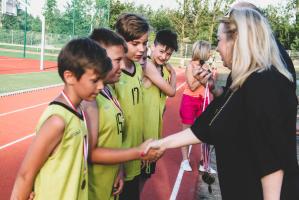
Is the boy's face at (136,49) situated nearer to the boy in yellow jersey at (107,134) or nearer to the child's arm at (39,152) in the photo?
the boy in yellow jersey at (107,134)

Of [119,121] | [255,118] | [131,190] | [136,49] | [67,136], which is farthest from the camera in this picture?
[131,190]

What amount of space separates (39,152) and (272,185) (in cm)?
119

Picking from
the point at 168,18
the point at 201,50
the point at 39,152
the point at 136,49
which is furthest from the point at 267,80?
the point at 168,18

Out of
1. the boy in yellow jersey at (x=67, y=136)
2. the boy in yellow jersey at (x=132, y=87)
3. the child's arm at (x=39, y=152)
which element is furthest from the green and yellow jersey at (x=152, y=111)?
the child's arm at (x=39, y=152)

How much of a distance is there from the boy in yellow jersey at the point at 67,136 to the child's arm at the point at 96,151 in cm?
10

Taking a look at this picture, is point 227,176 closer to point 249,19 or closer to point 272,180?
point 272,180

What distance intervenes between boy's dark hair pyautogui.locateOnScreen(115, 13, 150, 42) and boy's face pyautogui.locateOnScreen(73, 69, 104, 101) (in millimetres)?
907

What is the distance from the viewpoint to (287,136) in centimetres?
196

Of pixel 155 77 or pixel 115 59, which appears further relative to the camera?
pixel 155 77

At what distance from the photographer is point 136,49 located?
3.09 m

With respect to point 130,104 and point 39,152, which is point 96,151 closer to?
point 39,152

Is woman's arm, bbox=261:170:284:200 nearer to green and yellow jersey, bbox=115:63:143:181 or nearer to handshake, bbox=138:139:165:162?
handshake, bbox=138:139:165:162

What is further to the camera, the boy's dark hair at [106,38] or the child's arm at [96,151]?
the boy's dark hair at [106,38]

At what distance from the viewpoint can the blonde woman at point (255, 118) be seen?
194 centimetres
